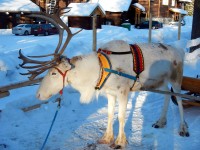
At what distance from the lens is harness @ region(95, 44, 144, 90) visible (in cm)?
466

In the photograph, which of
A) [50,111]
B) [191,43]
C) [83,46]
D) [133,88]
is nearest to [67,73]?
[133,88]

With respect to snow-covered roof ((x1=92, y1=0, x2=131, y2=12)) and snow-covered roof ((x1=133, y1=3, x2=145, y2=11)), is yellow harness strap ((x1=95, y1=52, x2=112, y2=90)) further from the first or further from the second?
snow-covered roof ((x1=133, y1=3, x2=145, y2=11))

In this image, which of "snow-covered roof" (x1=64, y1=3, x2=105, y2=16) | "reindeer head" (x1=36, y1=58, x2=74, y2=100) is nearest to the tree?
"reindeer head" (x1=36, y1=58, x2=74, y2=100)

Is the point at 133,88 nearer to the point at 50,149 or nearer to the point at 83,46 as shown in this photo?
the point at 50,149

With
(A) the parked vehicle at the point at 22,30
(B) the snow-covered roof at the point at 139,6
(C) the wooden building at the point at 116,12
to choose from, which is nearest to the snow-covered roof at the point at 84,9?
(C) the wooden building at the point at 116,12

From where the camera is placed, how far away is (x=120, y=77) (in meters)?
4.79

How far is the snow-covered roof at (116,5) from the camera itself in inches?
1655

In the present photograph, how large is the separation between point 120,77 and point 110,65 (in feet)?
0.82

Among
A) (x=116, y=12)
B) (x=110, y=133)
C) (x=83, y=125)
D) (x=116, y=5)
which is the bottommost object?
(x=83, y=125)

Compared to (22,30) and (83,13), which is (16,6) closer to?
(22,30)

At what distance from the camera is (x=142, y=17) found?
162ft

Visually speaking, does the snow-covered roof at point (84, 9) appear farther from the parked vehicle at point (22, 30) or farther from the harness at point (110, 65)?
the harness at point (110, 65)

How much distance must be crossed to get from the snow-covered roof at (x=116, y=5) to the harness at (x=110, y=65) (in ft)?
123

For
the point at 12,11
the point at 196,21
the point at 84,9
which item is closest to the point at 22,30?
the point at 12,11
